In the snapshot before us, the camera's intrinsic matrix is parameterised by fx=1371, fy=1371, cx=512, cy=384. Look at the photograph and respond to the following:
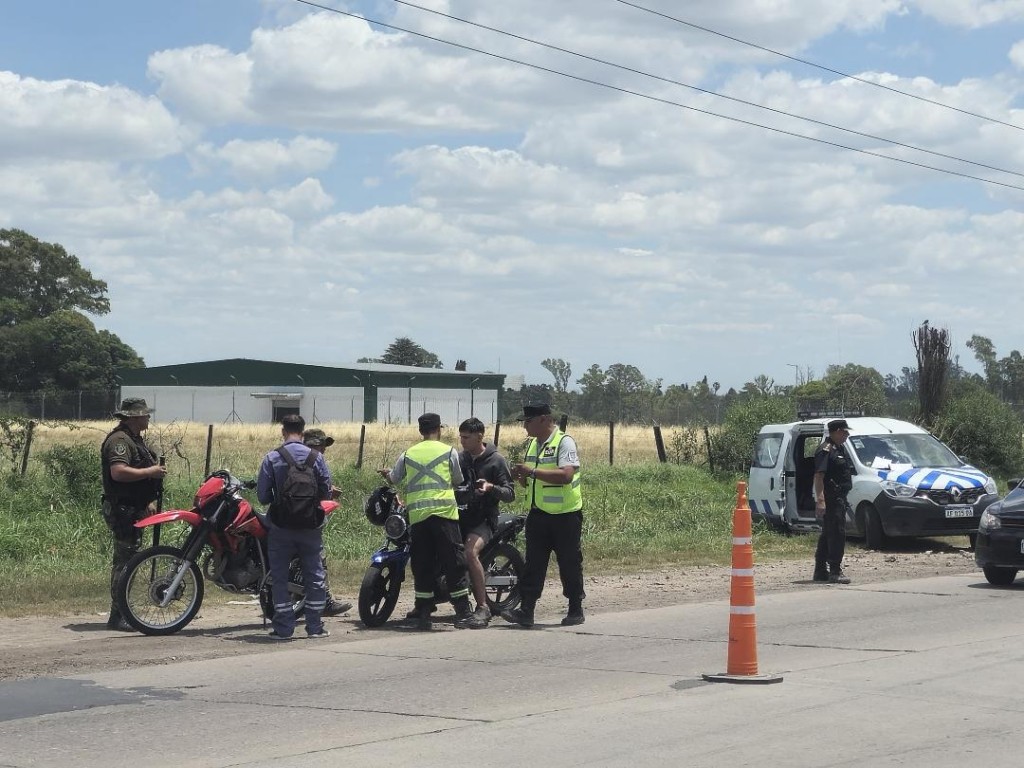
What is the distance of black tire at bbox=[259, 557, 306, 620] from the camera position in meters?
11.9

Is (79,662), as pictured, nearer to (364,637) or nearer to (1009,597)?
(364,637)

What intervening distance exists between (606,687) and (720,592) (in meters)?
6.28

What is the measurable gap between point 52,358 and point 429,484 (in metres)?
88.5

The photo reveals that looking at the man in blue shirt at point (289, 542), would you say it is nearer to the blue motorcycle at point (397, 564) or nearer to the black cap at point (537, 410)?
the blue motorcycle at point (397, 564)

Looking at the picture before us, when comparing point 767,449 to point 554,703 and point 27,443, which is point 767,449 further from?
point 554,703

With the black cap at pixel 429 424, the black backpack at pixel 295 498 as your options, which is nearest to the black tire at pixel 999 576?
the black cap at pixel 429 424

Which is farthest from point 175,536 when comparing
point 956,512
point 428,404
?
point 428,404

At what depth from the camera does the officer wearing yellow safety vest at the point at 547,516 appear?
1204 cm

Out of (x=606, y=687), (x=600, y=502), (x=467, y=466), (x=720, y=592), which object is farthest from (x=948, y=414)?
(x=606, y=687)

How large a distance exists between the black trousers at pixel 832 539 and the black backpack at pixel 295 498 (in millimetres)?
6841

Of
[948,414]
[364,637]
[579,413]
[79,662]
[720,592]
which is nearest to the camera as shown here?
[79,662]

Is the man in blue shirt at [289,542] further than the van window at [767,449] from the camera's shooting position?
No

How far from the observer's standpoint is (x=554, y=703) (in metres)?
8.47

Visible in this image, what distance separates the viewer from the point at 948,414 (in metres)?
33.9
